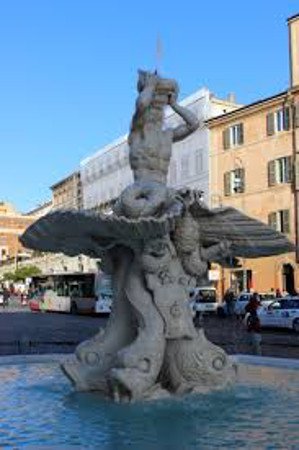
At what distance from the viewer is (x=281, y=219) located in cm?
5138

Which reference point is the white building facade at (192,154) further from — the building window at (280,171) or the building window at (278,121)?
the building window at (280,171)

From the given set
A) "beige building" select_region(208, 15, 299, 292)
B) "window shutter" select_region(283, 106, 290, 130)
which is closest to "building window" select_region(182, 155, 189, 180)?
"beige building" select_region(208, 15, 299, 292)

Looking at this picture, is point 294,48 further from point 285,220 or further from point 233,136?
point 285,220

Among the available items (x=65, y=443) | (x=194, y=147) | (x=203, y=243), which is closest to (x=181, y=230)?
(x=203, y=243)

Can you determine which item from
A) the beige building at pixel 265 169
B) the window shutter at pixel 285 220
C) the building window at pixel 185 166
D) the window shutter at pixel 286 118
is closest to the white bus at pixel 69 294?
the beige building at pixel 265 169

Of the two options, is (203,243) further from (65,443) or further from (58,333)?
(58,333)

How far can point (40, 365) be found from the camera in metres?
12.9

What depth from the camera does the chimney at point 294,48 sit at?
1984 inches

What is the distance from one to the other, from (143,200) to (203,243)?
4.08 ft

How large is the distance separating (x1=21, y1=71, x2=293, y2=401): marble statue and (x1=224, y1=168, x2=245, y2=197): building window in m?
46.1

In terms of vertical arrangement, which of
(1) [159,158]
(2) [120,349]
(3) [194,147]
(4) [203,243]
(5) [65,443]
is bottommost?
(5) [65,443]

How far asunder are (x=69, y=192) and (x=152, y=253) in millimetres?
100010

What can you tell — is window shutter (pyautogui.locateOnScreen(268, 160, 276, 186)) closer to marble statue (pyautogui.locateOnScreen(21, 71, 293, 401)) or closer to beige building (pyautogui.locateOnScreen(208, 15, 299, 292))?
beige building (pyautogui.locateOnScreen(208, 15, 299, 292))

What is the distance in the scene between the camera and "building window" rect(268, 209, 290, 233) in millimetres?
50531
